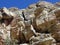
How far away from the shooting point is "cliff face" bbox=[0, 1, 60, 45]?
972 inches

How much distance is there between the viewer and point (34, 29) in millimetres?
26938

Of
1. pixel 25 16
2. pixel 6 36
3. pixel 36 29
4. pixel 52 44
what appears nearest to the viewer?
pixel 52 44

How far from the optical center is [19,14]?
3247 cm

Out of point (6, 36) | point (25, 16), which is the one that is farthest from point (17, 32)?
point (25, 16)

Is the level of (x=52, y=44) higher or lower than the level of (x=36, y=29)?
lower

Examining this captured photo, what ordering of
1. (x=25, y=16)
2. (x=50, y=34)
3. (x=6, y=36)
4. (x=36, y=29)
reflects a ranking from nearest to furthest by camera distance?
(x=50, y=34), (x=36, y=29), (x=6, y=36), (x=25, y=16)

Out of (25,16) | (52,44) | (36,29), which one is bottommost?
(52,44)

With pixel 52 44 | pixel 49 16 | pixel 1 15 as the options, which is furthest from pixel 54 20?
pixel 1 15

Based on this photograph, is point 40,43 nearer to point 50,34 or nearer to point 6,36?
point 50,34

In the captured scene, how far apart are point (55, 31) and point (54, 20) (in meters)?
1.37

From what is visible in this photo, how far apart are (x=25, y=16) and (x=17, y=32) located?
3.62m

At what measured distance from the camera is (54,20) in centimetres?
2602

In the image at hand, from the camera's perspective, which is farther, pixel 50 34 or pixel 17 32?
pixel 17 32

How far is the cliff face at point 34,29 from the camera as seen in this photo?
24688 mm
